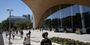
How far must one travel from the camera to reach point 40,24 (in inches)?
2073

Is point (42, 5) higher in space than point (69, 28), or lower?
higher

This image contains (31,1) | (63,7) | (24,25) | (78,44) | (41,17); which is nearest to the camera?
(78,44)

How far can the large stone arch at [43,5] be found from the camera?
104 feet

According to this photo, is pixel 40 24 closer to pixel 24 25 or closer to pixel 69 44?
pixel 24 25

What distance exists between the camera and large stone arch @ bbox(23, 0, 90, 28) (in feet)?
104

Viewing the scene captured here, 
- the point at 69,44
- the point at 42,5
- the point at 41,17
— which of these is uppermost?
the point at 42,5

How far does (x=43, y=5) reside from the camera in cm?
4131

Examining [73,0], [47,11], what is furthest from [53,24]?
[73,0]

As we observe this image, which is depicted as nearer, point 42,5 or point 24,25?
point 42,5

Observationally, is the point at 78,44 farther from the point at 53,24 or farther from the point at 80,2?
the point at 53,24

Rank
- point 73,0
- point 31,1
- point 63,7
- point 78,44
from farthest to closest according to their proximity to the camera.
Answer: point 31,1, point 63,7, point 73,0, point 78,44

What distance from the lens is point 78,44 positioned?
8664mm

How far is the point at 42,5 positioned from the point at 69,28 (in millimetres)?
13844

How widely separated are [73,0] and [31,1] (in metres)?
14.5
